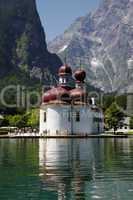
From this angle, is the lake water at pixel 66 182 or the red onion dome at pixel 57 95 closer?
the lake water at pixel 66 182

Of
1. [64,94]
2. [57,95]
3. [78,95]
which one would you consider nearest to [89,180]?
[64,94]

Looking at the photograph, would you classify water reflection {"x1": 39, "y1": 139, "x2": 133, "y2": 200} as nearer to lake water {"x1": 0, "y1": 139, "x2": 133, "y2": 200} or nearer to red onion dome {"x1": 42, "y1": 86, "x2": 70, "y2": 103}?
lake water {"x1": 0, "y1": 139, "x2": 133, "y2": 200}

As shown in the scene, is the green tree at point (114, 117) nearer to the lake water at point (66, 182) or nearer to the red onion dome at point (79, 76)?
the red onion dome at point (79, 76)

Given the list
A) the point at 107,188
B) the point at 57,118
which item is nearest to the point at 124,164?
the point at 107,188

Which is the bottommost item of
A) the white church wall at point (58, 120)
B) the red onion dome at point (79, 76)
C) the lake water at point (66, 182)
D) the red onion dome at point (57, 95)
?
the lake water at point (66, 182)

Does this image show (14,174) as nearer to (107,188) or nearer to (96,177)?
(96,177)

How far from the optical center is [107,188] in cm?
1869

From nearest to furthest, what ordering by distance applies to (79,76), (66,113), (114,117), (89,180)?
1. (89,180)
2. (66,113)
3. (114,117)
4. (79,76)

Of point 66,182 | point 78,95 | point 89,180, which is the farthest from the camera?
point 78,95

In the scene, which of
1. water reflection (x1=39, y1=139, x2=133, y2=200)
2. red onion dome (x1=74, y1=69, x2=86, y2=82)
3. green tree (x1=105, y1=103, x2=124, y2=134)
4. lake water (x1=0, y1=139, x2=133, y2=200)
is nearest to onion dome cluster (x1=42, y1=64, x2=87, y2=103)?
red onion dome (x1=74, y1=69, x2=86, y2=82)

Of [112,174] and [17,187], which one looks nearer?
[17,187]

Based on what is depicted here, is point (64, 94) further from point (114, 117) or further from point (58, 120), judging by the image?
point (114, 117)

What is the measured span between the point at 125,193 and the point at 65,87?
87078mm

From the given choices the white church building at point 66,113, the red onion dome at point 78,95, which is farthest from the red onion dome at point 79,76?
the red onion dome at point 78,95
